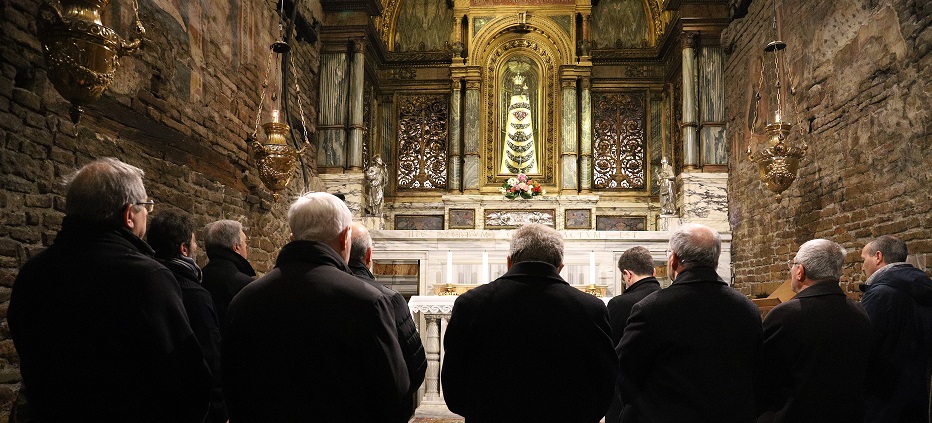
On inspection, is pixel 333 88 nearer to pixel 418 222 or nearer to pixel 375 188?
pixel 375 188

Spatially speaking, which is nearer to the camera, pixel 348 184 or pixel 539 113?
pixel 348 184

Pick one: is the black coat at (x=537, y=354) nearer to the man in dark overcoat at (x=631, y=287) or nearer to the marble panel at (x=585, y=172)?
the man in dark overcoat at (x=631, y=287)

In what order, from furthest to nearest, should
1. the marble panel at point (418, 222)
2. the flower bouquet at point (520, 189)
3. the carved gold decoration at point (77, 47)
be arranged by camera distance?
the marble panel at point (418, 222)
the flower bouquet at point (520, 189)
the carved gold decoration at point (77, 47)

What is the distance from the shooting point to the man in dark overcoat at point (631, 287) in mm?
3680

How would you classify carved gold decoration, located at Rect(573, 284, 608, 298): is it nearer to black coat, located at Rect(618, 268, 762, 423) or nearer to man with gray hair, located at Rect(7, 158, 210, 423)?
black coat, located at Rect(618, 268, 762, 423)

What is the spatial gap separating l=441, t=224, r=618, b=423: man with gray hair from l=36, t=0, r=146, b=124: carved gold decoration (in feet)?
9.49

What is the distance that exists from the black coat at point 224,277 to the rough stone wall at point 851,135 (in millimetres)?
4897

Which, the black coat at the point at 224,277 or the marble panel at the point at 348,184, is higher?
the marble panel at the point at 348,184

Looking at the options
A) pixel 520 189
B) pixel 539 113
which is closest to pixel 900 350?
pixel 520 189

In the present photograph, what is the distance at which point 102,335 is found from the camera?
2125 mm

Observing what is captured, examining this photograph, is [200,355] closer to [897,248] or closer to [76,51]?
[76,51]

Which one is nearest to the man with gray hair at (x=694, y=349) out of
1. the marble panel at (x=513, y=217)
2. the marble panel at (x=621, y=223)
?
the marble panel at (x=513, y=217)

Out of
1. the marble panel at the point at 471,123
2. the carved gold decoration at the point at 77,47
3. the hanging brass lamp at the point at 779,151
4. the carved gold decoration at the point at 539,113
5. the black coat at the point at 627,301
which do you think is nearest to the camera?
the black coat at the point at 627,301

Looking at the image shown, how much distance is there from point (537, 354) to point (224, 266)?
195 centimetres
